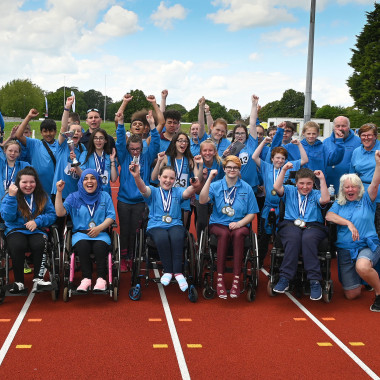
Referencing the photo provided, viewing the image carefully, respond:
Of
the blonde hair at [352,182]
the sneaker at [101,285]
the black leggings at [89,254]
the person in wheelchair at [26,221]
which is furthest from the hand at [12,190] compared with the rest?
the blonde hair at [352,182]

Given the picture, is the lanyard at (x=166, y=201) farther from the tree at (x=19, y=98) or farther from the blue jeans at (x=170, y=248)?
the tree at (x=19, y=98)

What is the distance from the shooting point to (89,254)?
4836 millimetres

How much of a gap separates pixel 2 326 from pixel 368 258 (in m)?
3.58

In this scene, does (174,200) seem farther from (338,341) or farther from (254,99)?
(254,99)

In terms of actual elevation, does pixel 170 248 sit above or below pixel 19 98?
below

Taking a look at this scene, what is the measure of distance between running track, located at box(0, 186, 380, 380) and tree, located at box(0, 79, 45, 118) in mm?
89273

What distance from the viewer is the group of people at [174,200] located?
4855mm

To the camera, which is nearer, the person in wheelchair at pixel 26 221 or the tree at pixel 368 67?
the person in wheelchair at pixel 26 221

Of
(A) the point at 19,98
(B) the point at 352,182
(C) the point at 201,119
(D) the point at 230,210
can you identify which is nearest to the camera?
(B) the point at 352,182

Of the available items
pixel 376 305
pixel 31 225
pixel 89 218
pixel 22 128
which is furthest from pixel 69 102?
pixel 376 305

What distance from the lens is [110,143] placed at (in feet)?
18.3

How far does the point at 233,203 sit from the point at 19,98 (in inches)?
3609

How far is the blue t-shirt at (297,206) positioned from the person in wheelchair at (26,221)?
255cm

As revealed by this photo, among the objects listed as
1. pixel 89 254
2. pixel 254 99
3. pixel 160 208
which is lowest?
pixel 89 254
